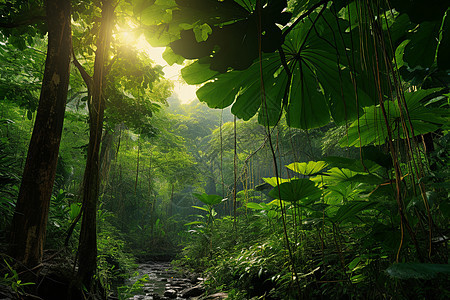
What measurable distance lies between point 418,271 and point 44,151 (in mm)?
2434

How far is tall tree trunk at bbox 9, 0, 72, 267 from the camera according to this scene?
72.6 inches

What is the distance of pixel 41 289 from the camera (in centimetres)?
202

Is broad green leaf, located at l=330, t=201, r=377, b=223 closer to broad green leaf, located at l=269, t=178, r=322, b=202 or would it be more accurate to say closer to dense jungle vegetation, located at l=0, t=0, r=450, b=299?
dense jungle vegetation, located at l=0, t=0, r=450, b=299

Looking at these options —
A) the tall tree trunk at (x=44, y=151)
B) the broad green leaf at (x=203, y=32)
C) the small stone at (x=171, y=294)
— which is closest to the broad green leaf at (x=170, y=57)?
the broad green leaf at (x=203, y=32)

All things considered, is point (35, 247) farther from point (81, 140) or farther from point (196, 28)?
point (81, 140)

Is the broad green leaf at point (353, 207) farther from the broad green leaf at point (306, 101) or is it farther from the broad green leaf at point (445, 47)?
the broad green leaf at point (445, 47)

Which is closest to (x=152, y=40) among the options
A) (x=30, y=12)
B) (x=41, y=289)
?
(x=41, y=289)

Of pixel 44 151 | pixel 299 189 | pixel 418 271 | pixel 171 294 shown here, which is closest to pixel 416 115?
pixel 299 189

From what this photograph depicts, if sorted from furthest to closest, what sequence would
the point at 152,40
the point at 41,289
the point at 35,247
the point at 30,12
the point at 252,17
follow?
1. the point at 30,12
2. the point at 41,289
3. the point at 35,247
4. the point at 152,40
5. the point at 252,17

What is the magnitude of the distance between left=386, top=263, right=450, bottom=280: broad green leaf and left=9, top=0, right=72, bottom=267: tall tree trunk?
2.34 metres

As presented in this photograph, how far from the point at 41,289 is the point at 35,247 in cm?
44

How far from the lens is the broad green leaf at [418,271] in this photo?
47cm

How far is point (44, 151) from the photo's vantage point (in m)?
1.99

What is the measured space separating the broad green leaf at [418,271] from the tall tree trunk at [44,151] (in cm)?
234
